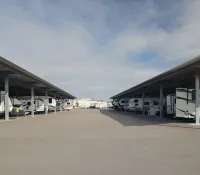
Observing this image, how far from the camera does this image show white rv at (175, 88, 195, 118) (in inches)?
1025

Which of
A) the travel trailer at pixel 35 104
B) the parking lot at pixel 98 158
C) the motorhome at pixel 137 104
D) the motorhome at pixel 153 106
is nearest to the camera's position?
the parking lot at pixel 98 158

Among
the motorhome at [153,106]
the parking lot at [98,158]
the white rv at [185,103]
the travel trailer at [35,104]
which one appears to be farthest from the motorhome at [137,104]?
the parking lot at [98,158]

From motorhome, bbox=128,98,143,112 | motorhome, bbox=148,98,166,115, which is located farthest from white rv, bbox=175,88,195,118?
motorhome, bbox=128,98,143,112

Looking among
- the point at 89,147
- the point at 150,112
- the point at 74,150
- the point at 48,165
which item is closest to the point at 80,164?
the point at 48,165

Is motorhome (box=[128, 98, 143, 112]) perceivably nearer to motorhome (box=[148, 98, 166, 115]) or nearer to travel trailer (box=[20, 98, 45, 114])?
motorhome (box=[148, 98, 166, 115])

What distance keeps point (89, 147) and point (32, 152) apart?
2.17 metres

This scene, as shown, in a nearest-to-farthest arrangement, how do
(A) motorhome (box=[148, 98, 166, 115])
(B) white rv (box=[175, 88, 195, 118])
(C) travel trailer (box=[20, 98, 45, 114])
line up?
(B) white rv (box=[175, 88, 195, 118]), (A) motorhome (box=[148, 98, 166, 115]), (C) travel trailer (box=[20, 98, 45, 114])

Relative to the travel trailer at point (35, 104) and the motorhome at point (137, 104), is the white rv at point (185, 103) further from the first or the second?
the motorhome at point (137, 104)

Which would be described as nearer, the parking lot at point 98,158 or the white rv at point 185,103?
the parking lot at point 98,158

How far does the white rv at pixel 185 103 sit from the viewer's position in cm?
2603

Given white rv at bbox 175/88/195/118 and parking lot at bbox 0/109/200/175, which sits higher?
white rv at bbox 175/88/195/118

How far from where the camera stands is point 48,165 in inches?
318

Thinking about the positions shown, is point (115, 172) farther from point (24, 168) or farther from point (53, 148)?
point (53, 148)

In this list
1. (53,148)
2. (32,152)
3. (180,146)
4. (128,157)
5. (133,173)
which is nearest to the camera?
(133,173)
